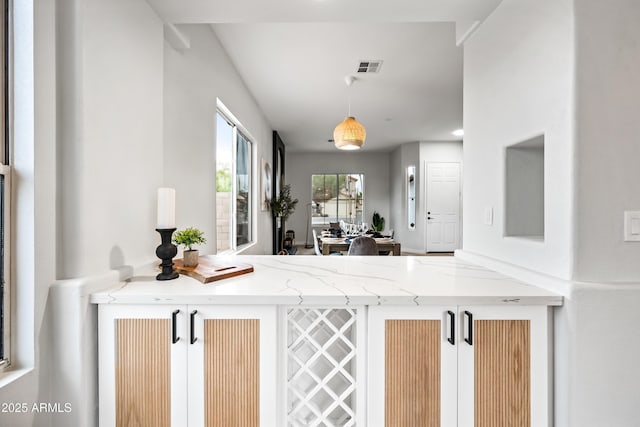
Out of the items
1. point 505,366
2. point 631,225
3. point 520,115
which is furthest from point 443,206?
point 505,366

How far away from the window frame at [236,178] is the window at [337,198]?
4.46m

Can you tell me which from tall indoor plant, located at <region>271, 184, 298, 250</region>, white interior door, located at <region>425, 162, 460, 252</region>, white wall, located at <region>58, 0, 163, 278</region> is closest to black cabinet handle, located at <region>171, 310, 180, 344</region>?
white wall, located at <region>58, 0, 163, 278</region>

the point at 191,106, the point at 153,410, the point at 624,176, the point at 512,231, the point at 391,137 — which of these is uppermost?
the point at 391,137

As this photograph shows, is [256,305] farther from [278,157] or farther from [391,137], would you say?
[391,137]

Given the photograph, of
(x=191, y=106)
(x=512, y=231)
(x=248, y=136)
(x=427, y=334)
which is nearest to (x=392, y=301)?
(x=427, y=334)

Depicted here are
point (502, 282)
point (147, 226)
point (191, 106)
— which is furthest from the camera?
point (191, 106)

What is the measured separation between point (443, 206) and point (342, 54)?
5.33 meters

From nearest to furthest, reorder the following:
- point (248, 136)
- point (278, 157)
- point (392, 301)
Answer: point (392, 301)
point (248, 136)
point (278, 157)

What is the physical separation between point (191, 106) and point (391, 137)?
562cm

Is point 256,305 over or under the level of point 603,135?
under

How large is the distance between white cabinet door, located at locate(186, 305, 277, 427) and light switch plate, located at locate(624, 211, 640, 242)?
1.36 m

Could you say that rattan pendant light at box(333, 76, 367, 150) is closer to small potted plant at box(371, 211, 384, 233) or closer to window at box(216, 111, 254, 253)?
window at box(216, 111, 254, 253)

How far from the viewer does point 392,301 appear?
1219mm

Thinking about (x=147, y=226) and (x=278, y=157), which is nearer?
(x=147, y=226)
